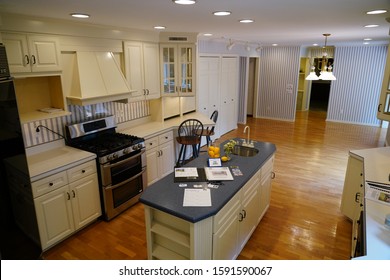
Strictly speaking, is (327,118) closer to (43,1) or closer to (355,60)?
(355,60)

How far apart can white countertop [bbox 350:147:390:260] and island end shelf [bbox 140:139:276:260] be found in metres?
0.99

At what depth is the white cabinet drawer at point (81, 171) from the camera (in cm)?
297

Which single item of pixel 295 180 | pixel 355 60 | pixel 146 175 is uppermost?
pixel 355 60

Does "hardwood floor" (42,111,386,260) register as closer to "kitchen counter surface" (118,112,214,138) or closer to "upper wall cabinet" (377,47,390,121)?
"kitchen counter surface" (118,112,214,138)

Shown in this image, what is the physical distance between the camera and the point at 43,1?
203 centimetres

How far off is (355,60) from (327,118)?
6.33 ft

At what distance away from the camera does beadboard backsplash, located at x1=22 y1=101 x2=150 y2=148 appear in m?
3.13

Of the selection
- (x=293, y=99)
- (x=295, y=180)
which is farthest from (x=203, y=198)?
(x=293, y=99)

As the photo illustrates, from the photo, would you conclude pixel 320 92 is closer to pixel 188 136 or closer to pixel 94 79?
pixel 188 136

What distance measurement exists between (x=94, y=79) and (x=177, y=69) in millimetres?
1684

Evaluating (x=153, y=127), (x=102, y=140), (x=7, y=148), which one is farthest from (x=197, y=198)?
(x=153, y=127)

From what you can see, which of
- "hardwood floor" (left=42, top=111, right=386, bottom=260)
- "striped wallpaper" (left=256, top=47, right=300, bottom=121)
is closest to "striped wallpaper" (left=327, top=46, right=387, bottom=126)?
"striped wallpaper" (left=256, top=47, right=300, bottom=121)

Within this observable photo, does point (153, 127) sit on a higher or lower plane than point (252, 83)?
lower

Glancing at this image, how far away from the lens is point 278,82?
888 centimetres
